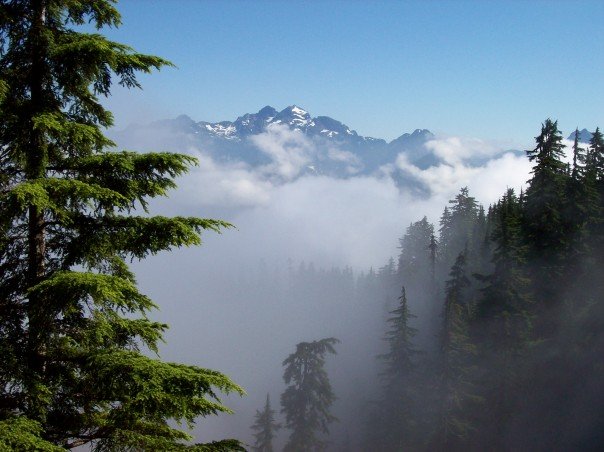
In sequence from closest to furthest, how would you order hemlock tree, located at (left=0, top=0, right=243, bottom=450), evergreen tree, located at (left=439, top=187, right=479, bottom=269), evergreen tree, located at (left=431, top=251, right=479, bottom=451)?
1. hemlock tree, located at (left=0, top=0, right=243, bottom=450)
2. evergreen tree, located at (left=431, top=251, right=479, bottom=451)
3. evergreen tree, located at (left=439, top=187, right=479, bottom=269)

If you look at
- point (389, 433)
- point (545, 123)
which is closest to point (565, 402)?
point (389, 433)

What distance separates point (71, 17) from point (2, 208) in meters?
3.55

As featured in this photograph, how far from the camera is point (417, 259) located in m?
93.1

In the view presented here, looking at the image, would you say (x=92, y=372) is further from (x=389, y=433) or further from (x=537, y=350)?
(x=389, y=433)

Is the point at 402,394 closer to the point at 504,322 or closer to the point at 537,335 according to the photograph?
the point at 504,322

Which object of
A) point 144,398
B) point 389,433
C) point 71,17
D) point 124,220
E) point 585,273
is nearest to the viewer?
point 144,398

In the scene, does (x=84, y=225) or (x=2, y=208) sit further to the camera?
(x=84, y=225)

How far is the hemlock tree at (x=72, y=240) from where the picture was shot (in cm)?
593

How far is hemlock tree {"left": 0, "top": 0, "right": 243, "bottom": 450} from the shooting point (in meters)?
5.93

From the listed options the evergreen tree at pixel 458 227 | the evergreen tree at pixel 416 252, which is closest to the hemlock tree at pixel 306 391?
the evergreen tree at pixel 458 227

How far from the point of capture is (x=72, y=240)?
6578 millimetres

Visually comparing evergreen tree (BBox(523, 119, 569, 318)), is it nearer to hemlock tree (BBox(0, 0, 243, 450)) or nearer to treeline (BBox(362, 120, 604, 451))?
treeline (BBox(362, 120, 604, 451))

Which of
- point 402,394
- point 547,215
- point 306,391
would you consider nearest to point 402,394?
point 402,394

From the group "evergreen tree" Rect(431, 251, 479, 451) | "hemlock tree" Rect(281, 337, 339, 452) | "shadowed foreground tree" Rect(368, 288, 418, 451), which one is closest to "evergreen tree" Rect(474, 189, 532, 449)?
"evergreen tree" Rect(431, 251, 479, 451)
